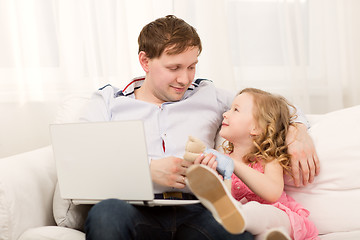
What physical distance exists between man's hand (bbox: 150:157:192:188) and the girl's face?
0.80 feet

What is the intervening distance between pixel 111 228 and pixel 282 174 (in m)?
0.56

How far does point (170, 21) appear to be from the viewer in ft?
4.96

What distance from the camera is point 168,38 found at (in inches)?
57.1

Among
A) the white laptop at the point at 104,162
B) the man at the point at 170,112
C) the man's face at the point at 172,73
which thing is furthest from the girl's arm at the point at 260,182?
the man's face at the point at 172,73

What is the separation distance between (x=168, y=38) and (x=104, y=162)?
21.7 inches

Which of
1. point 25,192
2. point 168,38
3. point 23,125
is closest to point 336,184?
point 168,38

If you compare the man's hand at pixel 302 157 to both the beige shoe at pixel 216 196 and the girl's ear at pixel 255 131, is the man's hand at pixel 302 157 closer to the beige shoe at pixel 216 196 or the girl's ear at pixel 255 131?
the girl's ear at pixel 255 131

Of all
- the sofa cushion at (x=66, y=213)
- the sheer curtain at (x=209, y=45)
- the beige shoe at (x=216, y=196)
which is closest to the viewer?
the beige shoe at (x=216, y=196)

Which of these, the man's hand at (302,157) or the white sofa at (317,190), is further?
the man's hand at (302,157)

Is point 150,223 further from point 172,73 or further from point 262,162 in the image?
point 172,73

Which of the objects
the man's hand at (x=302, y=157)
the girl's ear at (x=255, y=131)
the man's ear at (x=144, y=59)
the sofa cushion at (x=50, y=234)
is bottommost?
the sofa cushion at (x=50, y=234)

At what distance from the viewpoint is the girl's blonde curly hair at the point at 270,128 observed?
134 cm

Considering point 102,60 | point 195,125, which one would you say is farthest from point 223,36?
point 195,125

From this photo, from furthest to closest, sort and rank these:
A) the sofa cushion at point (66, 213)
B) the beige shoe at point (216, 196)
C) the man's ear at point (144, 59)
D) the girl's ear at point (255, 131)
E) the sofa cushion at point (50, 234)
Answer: the man's ear at point (144, 59) → the girl's ear at point (255, 131) → the sofa cushion at point (66, 213) → the sofa cushion at point (50, 234) → the beige shoe at point (216, 196)
